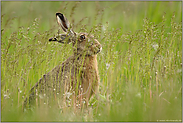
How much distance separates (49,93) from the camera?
398 cm

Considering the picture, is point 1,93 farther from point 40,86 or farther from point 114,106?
point 114,106

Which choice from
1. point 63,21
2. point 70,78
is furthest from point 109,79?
point 63,21

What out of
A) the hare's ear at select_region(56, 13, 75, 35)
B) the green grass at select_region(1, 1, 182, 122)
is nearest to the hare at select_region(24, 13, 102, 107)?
the hare's ear at select_region(56, 13, 75, 35)

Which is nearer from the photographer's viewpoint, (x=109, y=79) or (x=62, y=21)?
(x=109, y=79)

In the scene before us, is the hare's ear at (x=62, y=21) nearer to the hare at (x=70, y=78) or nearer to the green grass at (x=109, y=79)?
the hare at (x=70, y=78)

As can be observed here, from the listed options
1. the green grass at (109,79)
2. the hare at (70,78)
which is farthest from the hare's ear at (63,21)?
the green grass at (109,79)

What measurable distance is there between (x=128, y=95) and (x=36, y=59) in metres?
1.48

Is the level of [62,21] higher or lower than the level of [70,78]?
higher

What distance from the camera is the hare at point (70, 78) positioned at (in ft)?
12.8

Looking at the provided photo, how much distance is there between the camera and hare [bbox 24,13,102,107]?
12.8 feet

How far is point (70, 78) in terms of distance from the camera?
3893 mm

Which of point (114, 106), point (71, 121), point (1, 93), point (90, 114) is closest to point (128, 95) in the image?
point (114, 106)

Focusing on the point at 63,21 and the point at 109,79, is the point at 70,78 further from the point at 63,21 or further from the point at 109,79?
the point at 63,21

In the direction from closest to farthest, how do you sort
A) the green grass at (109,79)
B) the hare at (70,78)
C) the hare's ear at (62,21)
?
the green grass at (109,79) < the hare at (70,78) < the hare's ear at (62,21)
